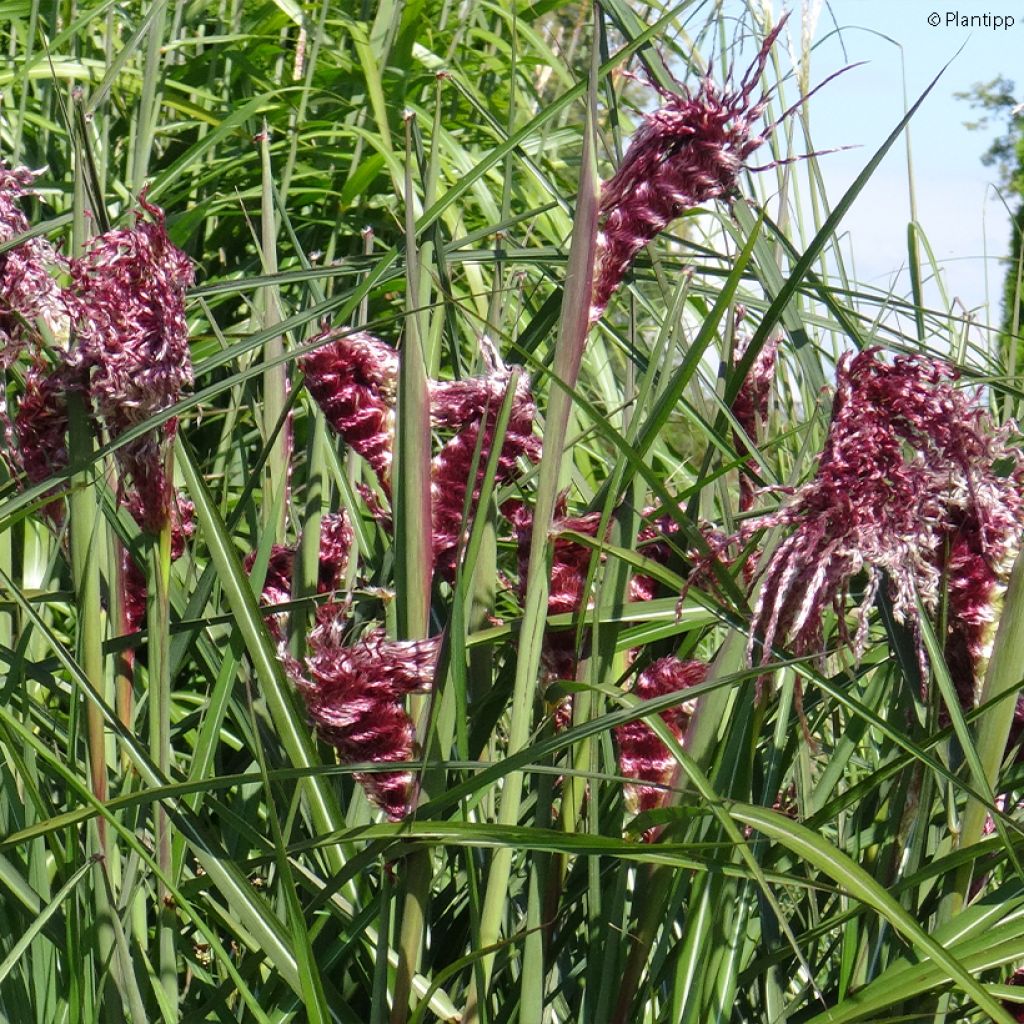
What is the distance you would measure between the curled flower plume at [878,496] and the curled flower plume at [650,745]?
11 cm

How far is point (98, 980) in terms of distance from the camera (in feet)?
2.60

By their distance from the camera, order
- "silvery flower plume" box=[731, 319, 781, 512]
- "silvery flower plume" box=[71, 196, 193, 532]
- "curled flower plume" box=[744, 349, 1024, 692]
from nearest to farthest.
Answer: "curled flower plume" box=[744, 349, 1024, 692]
"silvery flower plume" box=[71, 196, 193, 532]
"silvery flower plume" box=[731, 319, 781, 512]

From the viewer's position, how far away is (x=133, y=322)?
0.67 m

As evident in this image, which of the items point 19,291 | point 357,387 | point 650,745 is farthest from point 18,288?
point 650,745

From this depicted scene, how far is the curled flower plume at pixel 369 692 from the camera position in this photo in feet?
2.12

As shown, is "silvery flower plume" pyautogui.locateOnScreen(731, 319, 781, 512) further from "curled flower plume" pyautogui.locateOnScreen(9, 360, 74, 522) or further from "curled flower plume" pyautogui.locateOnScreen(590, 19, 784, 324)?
"curled flower plume" pyautogui.locateOnScreen(9, 360, 74, 522)

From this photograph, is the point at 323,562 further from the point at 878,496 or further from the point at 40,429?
the point at 878,496

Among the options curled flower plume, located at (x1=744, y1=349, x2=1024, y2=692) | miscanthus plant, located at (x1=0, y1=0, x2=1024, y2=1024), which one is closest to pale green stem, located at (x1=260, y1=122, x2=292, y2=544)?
miscanthus plant, located at (x1=0, y1=0, x2=1024, y2=1024)

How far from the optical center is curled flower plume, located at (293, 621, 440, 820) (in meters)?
0.65

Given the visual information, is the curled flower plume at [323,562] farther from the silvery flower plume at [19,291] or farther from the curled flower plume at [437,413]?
the silvery flower plume at [19,291]

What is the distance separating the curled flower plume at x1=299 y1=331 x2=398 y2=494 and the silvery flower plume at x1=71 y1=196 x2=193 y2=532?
9 centimetres

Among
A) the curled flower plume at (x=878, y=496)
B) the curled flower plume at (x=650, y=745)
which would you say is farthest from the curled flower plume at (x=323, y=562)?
the curled flower plume at (x=878, y=496)

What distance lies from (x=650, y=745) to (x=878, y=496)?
251 millimetres

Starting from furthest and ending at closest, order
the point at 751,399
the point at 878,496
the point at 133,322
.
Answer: the point at 751,399, the point at 133,322, the point at 878,496
